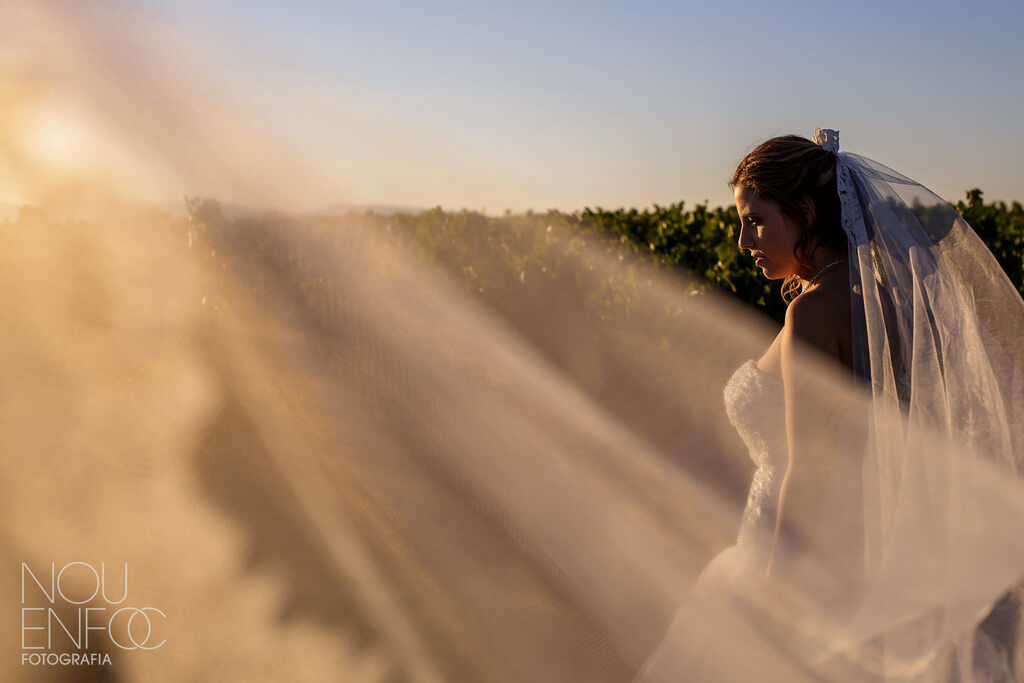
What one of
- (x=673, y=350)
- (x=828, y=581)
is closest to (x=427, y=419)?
(x=673, y=350)

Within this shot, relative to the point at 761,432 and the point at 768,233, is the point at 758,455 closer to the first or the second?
the point at 761,432

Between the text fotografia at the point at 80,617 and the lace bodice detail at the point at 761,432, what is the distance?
4052mm

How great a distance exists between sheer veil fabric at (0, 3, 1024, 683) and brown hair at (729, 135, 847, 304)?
0.07 m

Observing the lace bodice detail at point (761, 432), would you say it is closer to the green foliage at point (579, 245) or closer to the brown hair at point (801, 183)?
the brown hair at point (801, 183)

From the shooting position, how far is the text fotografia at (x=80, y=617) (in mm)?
4594

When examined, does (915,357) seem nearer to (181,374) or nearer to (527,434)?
(527,434)

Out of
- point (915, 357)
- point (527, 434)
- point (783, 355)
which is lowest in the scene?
point (527, 434)

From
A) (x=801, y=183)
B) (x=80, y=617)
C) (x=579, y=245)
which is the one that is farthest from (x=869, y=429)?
(x=80, y=617)

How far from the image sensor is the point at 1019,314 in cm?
245

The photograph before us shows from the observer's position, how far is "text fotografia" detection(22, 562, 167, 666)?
15.1 feet

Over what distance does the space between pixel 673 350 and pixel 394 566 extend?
2.78 metres

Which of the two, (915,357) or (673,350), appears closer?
(915,357)

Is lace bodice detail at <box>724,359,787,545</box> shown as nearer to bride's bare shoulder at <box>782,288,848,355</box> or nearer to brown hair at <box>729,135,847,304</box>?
bride's bare shoulder at <box>782,288,848,355</box>

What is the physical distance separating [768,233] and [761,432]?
68 cm
